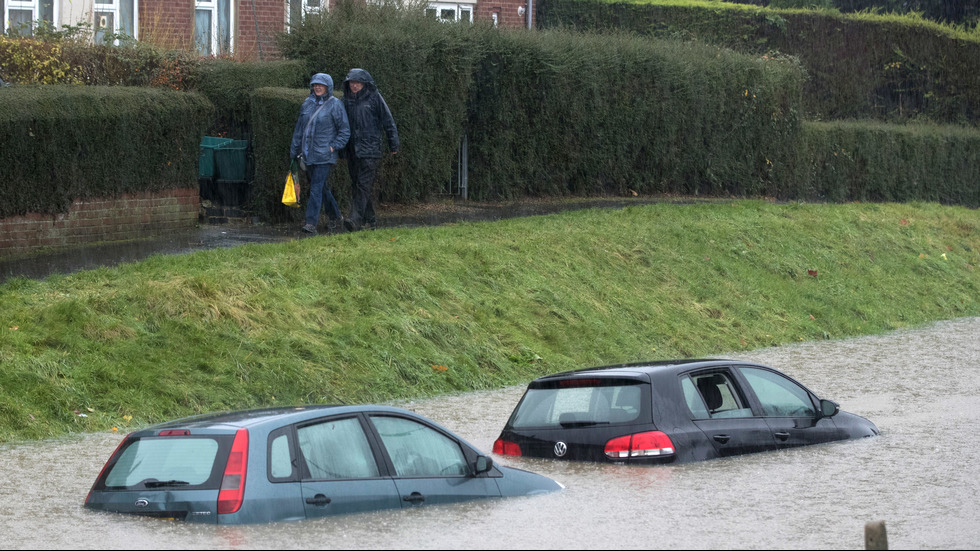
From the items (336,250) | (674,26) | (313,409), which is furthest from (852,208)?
(313,409)

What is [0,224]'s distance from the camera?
16375mm

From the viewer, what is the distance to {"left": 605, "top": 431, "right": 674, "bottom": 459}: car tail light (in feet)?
30.5

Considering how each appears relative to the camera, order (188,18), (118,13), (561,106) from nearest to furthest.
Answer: (561,106) → (118,13) → (188,18)

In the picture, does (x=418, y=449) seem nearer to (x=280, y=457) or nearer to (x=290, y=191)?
(x=280, y=457)

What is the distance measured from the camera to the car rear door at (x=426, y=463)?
768 centimetres

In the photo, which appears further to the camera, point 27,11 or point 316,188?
point 27,11

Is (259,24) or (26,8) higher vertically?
(26,8)

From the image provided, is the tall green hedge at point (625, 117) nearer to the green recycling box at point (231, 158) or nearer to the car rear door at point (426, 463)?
the green recycling box at point (231, 158)

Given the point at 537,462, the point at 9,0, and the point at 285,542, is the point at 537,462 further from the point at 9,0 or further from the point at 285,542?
the point at 9,0

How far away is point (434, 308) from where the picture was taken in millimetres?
15695

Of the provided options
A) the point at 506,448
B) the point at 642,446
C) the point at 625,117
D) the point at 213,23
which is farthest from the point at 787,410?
the point at 213,23

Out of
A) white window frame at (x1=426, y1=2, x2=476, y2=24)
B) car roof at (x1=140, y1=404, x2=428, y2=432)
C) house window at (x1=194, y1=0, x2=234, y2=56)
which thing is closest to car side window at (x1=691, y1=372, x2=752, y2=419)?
car roof at (x1=140, y1=404, x2=428, y2=432)

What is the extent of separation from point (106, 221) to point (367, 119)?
387 centimetres

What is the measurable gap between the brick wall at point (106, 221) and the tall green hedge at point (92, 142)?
0.40ft
